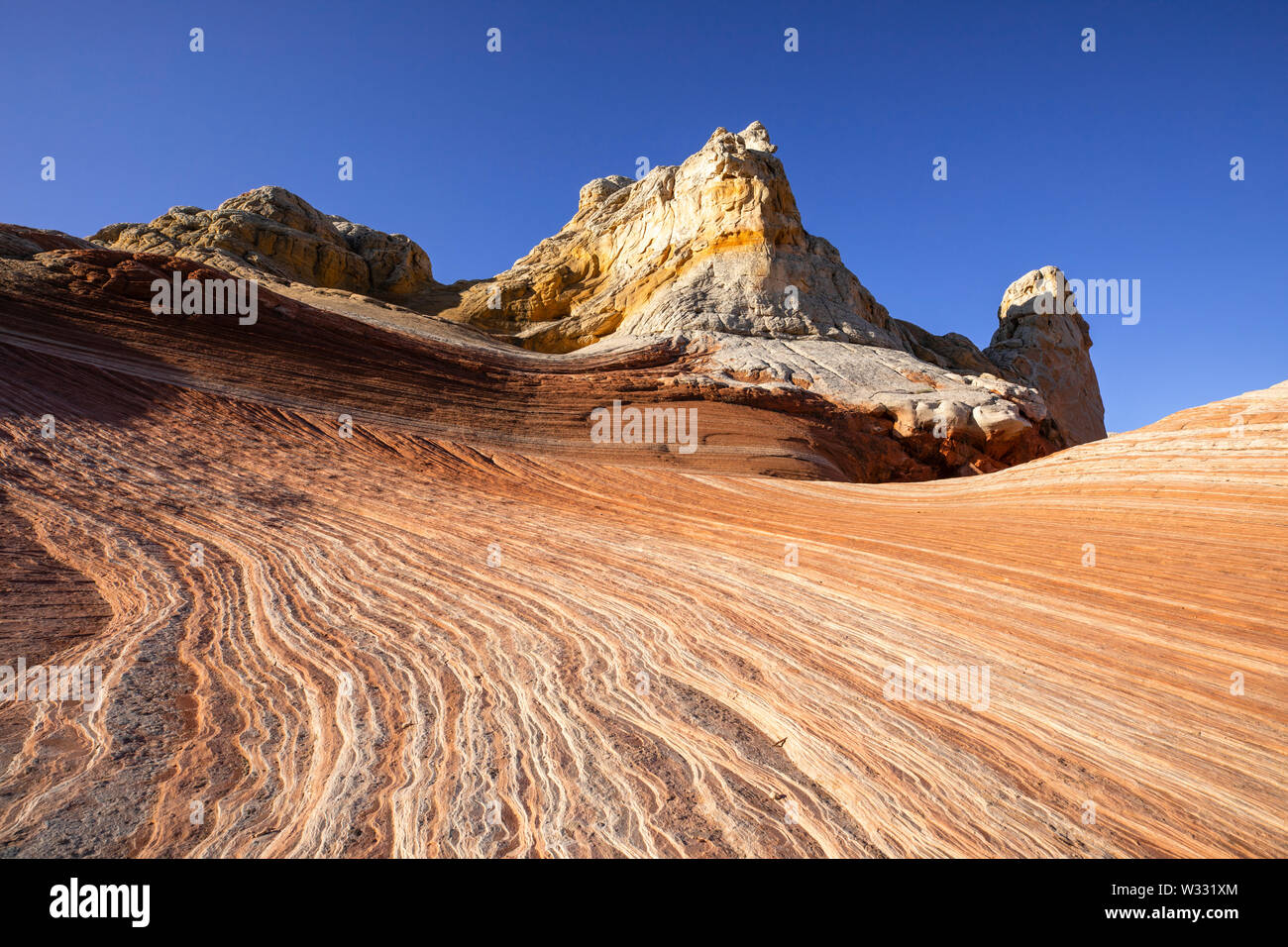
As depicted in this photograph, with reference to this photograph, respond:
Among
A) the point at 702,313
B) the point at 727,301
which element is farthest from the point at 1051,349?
the point at 702,313

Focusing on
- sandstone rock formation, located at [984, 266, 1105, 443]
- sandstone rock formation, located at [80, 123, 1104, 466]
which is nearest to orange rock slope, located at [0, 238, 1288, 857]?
sandstone rock formation, located at [80, 123, 1104, 466]

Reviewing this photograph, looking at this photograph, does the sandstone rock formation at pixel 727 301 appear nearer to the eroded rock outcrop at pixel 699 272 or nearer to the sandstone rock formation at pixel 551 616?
the eroded rock outcrop at pixel 699 272

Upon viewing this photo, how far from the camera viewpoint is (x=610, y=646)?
5590 millimetres

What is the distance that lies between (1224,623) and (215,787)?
7.57 metres

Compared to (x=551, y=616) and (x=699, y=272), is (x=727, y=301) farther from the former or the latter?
(x=551, y=616)

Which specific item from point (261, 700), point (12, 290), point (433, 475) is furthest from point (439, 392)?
point (261, 700)

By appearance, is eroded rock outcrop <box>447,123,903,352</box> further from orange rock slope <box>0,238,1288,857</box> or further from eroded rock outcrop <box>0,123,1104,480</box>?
orange rock slope <box>0,238,1288,857</box>

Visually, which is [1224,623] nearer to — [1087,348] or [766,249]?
[766,249]

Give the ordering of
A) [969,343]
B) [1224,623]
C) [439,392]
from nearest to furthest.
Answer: [1224,623]
[439,392]
[969,343]

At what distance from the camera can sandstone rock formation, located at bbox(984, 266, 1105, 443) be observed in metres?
34.0

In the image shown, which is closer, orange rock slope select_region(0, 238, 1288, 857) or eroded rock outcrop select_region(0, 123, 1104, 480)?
orange rock slope select_region(0, 238, 1288, 857)

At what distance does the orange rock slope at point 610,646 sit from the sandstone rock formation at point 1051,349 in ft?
89.2

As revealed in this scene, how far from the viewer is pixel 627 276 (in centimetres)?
2852

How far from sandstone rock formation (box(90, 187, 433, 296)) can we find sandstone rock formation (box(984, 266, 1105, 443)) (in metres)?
31.0
